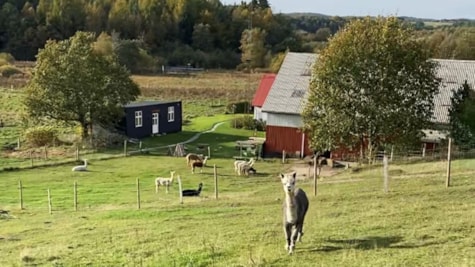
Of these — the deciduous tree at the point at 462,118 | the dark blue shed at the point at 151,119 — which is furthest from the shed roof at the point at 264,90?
the deciduous tree at the point at 462,118

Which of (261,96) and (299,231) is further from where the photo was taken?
(261,96)

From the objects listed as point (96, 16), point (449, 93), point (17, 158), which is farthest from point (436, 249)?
point (96, 16)

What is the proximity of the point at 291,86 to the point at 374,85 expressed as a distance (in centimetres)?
1063

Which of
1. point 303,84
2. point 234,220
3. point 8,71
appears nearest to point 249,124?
point 303,84

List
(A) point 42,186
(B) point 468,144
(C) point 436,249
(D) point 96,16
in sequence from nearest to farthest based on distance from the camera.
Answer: (C) point 436,249, (A) point 42,186, (B) point 468,144, (D) point 96,16

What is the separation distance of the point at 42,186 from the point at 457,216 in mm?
19291

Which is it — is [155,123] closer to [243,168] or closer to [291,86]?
[291,86]

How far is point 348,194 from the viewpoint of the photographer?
65.2ft

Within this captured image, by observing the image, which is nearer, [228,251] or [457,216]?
[228,251]

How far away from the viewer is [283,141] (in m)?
39.3

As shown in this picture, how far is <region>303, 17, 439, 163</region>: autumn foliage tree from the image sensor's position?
99.5 feet

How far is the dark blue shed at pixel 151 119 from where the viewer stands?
4428cm

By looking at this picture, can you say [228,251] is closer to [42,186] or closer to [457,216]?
[457,216]

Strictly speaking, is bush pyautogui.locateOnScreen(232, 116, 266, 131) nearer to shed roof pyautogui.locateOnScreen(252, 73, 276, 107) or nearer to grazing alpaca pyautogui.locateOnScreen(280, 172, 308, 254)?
shed roof pyautogui.locateOnScreen(252, 73, 276, 107)
